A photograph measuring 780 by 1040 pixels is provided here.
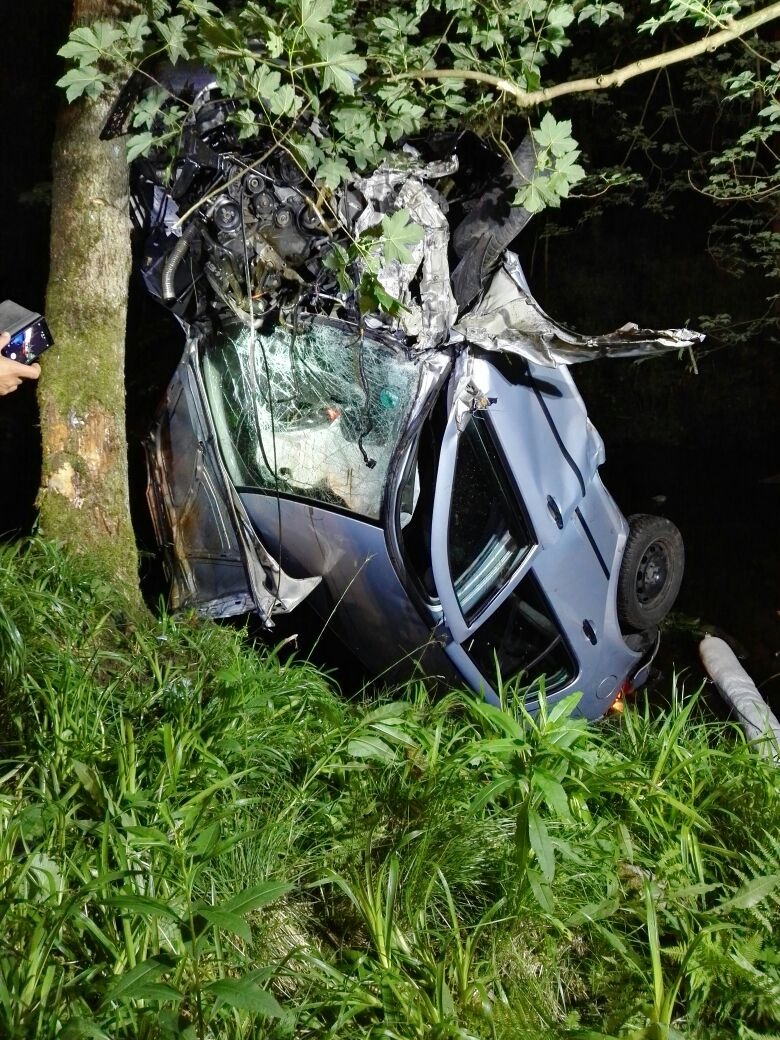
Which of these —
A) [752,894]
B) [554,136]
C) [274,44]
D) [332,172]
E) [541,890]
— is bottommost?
[752,894]

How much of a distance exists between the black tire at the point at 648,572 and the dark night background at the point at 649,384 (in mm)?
529

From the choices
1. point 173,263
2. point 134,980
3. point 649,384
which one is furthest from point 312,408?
point 649,384

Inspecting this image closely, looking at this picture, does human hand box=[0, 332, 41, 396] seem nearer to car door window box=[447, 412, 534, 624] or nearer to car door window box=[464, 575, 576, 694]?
car door window box=[447, 412, 534, 624]

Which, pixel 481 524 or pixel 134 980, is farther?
pixel 481 524

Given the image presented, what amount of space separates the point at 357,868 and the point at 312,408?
218cm

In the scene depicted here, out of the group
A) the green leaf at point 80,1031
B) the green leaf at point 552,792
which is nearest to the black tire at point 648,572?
the green leaf at point 552,792

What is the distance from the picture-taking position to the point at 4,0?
21.6 ft

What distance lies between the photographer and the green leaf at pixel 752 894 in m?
2.32

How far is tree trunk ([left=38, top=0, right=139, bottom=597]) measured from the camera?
3627 millimetres

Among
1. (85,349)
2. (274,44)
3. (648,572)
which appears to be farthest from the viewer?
(648,572)

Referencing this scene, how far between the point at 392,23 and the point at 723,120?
4561 millimetres

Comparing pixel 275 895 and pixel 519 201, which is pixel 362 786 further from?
pixel 519 201

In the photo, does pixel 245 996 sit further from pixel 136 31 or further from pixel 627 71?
pixel 627 71

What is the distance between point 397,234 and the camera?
3002mm
